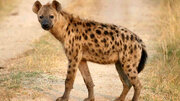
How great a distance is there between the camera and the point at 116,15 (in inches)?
542

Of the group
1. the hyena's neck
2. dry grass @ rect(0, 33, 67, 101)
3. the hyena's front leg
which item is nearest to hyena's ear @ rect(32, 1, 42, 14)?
the hyena's neck

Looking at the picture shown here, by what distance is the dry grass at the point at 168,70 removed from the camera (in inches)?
253

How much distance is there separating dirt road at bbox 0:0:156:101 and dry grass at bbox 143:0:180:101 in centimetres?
41

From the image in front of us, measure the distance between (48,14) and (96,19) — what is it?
7.14m

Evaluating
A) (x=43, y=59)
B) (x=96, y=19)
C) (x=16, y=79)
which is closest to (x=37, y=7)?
(x=16, y=79)

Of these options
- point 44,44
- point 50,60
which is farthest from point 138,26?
point 50,60

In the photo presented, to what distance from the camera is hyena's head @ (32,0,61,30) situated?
5647 mm

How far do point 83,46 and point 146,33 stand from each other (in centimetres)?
545

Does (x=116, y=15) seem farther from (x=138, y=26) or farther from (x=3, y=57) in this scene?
(x=3, y=57)

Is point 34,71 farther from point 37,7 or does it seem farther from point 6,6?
point 6,6

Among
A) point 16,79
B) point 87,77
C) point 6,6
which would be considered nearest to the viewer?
point 87,77

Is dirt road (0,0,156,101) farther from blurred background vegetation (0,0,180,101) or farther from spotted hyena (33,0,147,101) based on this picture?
spotted hyena (33,0,147,101)

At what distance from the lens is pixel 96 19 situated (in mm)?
12805

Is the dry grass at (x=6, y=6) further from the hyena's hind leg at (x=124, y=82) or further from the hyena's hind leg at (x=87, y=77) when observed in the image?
the hyena's hind leg at (x=124, y=82)
